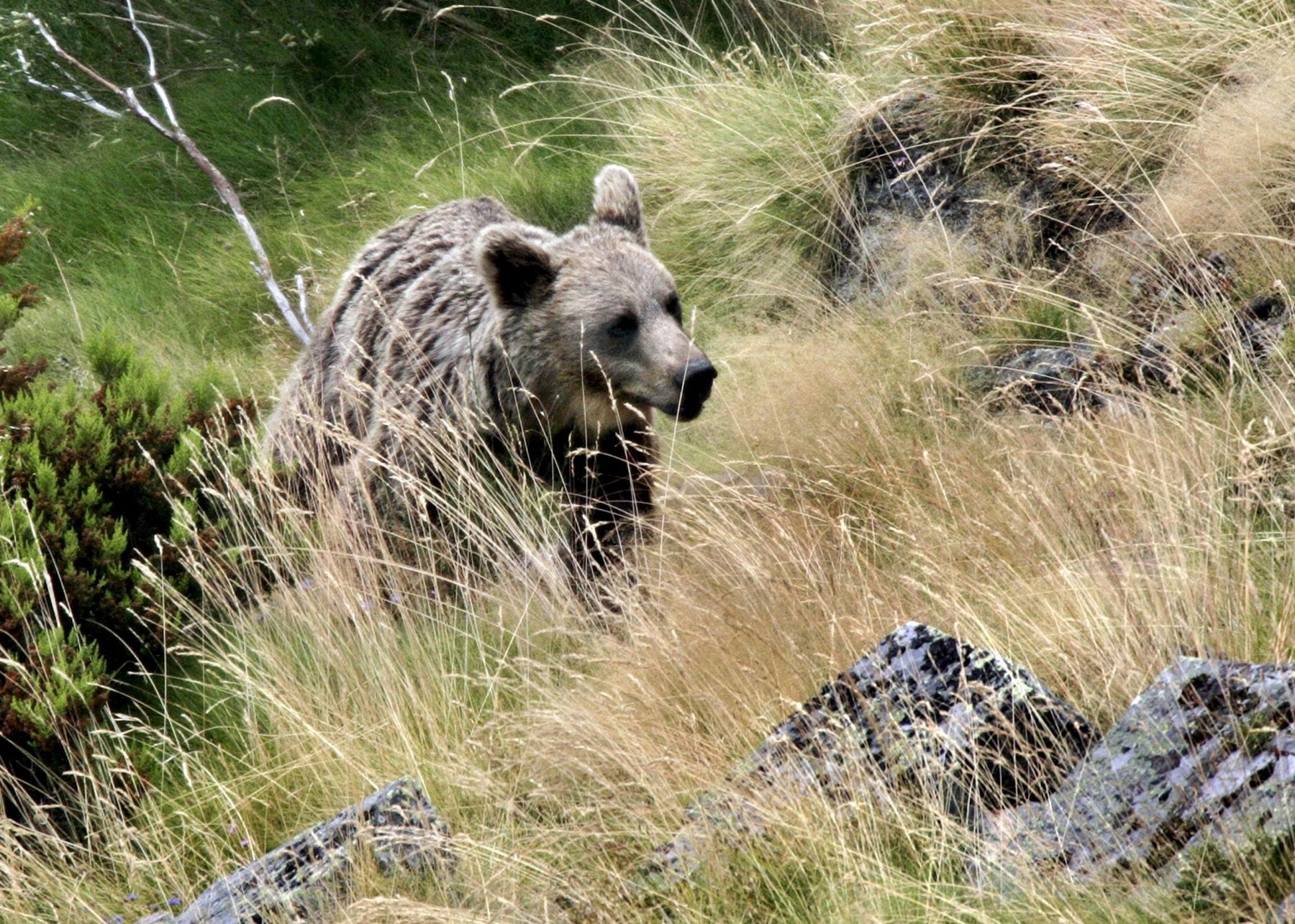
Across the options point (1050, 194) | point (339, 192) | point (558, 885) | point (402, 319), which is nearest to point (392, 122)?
point (339, 192)

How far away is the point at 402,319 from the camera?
6.15 m

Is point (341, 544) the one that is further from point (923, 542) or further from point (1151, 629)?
point (1151, 629)

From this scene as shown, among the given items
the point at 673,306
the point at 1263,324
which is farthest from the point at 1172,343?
the point at 673,306

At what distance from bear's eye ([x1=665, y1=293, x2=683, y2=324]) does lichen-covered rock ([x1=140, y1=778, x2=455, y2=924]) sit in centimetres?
272

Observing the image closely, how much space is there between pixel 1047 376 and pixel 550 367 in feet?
6.77

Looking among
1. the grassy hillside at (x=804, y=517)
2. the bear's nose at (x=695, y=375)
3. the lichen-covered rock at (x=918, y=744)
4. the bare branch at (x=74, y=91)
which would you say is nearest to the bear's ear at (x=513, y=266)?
the bear's nose at (x=695, y=375)

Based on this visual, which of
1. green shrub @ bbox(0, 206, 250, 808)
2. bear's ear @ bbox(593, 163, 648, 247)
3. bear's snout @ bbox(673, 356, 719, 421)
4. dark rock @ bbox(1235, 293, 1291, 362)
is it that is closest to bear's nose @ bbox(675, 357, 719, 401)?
bear's snout @ bbox(673, 356, 719, 421)

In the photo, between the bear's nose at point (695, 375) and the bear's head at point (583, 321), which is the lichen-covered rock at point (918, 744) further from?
the bear's head at point (583, 321)

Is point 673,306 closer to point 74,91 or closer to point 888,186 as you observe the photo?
point 888,186

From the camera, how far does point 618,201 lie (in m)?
6.07

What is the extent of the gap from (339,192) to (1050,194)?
535 cm

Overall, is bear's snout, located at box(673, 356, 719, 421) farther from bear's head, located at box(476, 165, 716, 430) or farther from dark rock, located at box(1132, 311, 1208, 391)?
dark rock, located at box(1132, 311, 1208, 391)

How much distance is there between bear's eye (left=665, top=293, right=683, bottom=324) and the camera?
5.70 metres

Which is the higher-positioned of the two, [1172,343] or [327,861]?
[1172,343]
